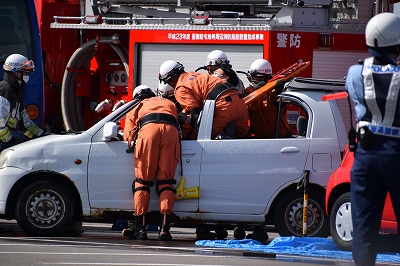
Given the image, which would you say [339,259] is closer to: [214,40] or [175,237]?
[175,237]

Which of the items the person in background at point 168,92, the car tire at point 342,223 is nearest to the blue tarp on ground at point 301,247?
the car tire at point 342,223

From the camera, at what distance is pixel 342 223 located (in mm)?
8414

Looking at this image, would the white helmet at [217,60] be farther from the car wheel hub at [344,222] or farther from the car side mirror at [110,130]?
the car wheel hub at [344,222]

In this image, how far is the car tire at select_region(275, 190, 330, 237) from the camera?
9.29 meters

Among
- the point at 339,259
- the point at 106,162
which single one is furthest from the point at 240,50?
the point at 339,259

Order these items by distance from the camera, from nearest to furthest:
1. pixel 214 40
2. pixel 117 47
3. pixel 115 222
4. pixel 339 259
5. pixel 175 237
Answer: pixel 339 259, pixel 175 237, pixel 115 222, pixel 214 40, pixel 117 47

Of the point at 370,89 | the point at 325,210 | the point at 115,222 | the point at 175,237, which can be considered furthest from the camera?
the point at 115,222

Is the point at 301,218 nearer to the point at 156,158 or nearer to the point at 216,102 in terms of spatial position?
the point at 216,102

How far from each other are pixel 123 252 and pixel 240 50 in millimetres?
5771

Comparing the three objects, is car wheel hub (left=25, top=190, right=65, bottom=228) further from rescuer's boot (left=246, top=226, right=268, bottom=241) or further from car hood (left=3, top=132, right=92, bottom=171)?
rescuer's boot (left=246, top=226, right=268, bottom=241)

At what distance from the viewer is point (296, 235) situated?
30.6 feet

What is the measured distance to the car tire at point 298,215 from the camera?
9289mm

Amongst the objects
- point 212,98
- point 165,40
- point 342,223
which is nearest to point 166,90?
point 212,98

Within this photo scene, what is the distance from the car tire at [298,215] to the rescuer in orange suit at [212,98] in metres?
0.95
